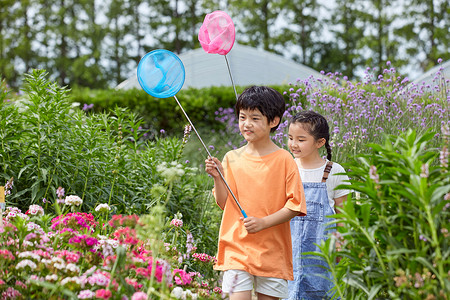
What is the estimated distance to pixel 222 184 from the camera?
9.13 ft

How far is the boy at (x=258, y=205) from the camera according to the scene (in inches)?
102

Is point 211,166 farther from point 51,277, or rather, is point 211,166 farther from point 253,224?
point 51,277

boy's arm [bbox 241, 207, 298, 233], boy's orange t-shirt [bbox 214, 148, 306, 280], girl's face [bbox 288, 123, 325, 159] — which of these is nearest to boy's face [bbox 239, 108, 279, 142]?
boy's orange t-shirt [bbox 214, 148, 306, 280]

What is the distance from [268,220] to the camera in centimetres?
255

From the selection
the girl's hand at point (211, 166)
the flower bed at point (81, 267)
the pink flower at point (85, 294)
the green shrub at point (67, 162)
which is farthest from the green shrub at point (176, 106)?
the pink flower at point (85, 294)

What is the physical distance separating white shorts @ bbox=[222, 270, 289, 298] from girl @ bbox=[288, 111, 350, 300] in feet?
1.36

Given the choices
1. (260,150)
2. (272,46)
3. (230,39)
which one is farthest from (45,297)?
(272,46)

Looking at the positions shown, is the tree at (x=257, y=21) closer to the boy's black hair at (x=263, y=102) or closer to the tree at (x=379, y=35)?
the tree at (x=379, y=35)

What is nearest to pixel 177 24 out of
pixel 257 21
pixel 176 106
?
pixel 257 21

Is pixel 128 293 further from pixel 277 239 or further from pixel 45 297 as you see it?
pixel 277 239

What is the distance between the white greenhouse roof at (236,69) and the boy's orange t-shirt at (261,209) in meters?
11.0

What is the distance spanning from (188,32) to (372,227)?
2302 centimetres

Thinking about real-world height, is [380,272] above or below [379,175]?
below

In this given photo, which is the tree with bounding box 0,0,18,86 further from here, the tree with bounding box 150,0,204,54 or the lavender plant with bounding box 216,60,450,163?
the lavender plant with bounding box 216,60,450,163
